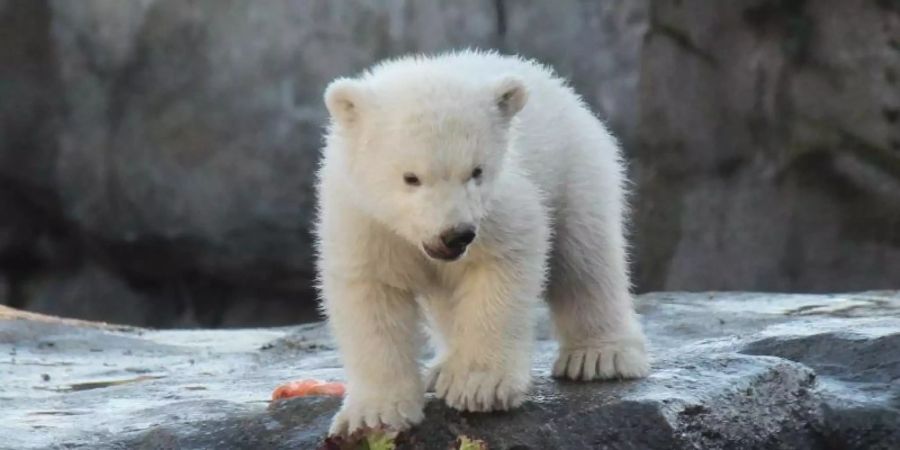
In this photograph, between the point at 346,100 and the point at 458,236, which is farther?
the point at 346,100

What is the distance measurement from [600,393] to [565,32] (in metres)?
5.72

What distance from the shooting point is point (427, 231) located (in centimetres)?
313

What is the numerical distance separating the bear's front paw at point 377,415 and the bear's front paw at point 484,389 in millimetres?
97

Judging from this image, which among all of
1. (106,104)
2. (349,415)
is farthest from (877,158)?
(349,415)

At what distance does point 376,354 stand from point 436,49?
584 cm

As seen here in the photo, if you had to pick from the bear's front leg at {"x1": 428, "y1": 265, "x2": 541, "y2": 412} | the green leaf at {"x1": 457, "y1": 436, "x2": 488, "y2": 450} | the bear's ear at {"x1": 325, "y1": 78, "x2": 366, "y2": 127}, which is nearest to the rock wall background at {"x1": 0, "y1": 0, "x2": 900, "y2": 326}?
the bear's ear at {"x1": 325, "y1": 78, "x2": 366, "y2": 127}

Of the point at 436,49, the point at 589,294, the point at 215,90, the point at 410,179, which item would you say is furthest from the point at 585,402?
the point at 215,90

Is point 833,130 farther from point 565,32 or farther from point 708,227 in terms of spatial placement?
point 565,32

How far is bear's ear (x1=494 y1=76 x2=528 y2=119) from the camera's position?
3381mm

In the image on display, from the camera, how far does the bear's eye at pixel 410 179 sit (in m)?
3.21

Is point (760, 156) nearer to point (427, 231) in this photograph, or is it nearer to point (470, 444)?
point (427, 231)

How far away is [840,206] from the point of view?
29.9 feet

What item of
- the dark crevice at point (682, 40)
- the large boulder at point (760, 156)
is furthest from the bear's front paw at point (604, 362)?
the dark crevice at point (682, 40)

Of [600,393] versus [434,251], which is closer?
[434,251]
